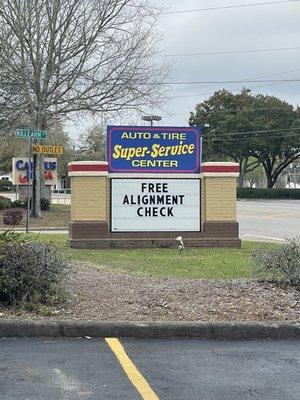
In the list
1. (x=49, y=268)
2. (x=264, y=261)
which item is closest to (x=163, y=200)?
(x=264, y=261)

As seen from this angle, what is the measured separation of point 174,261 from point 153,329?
623cm

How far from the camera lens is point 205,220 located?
15594 millimetres

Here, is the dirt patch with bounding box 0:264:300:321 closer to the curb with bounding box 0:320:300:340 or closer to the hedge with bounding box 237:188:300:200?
the curb with bounding box 0:320:300:340

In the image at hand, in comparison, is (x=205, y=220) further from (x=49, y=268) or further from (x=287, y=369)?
(x=287, y=369)

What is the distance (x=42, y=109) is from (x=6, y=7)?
14.9 ft

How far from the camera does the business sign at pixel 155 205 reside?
603 inches

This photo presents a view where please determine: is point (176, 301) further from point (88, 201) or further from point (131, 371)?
point (88, 201)

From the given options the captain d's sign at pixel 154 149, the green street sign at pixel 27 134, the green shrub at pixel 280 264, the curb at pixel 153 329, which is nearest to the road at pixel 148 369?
the curb at pixel 153 329

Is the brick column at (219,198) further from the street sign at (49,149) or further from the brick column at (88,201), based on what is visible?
the street sign at (49,149)

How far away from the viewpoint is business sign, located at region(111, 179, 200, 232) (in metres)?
15.3

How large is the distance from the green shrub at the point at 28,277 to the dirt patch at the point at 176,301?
220 millimetres

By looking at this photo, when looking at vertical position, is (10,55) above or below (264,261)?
above

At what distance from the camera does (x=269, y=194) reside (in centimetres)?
6750

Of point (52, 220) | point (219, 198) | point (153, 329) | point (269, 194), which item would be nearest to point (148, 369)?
point (153, 329)
